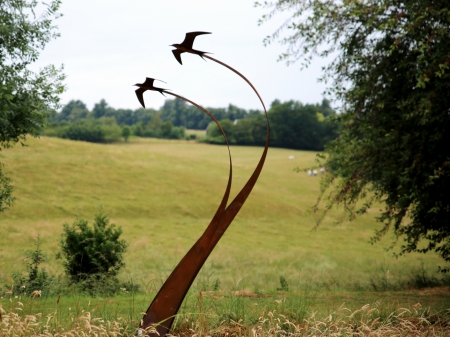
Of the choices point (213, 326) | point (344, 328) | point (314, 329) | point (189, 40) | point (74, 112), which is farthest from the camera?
point (74, 112)

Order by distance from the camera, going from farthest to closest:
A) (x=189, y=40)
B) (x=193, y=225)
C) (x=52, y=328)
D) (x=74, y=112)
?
(x=74, y=112) < (x=193, y=225) < (x=189, y=40) < (x=52, y=328)

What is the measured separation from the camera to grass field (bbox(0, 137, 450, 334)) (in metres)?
16.6

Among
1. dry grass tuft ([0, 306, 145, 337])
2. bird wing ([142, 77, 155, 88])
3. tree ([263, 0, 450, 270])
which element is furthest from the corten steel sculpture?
tree ([263, 0, 450, 270])

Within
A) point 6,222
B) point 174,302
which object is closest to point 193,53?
point 174,302

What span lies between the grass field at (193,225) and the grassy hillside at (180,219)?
2.8 inches

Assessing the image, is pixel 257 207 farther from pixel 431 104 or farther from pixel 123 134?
pixel 123 134

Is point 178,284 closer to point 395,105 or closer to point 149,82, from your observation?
point 149,82

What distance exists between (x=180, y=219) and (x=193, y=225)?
4.62 ft

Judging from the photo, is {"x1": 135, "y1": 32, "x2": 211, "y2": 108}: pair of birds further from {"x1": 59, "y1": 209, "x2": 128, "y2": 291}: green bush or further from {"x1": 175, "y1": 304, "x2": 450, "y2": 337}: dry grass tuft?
{"x1": 59, "y1": 209, "x2": 128, "y2": 291}: green bush

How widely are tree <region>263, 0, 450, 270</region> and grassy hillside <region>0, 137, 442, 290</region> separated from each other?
2023 mm

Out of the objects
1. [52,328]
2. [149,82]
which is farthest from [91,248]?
[149,82]

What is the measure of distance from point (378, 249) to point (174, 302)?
24.1 metres

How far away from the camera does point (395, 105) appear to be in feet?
41.0

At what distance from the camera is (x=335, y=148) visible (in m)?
14.1
